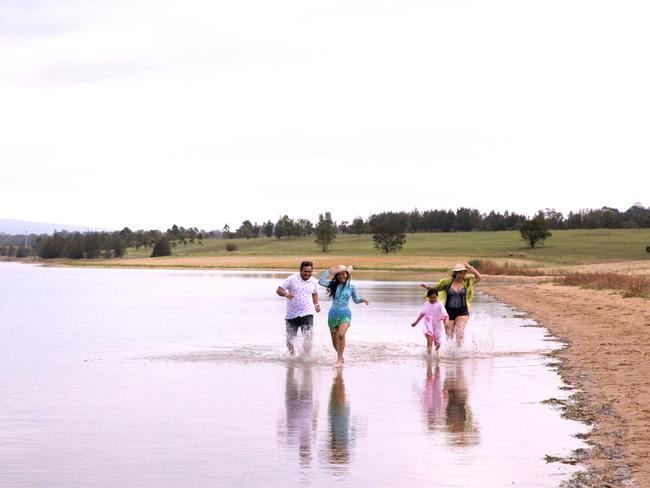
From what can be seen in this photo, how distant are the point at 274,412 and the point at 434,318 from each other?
6642mm

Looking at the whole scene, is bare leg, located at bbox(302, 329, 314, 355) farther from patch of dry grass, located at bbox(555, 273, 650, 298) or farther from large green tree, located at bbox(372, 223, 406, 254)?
large green tree, located at bbox(372, 223, 406, 254)

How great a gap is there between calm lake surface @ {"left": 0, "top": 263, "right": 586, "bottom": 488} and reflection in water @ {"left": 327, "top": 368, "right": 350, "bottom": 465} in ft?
0.09

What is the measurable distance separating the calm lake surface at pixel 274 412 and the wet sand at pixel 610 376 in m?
0.35

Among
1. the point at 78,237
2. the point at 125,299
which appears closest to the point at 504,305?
the point at 125,299

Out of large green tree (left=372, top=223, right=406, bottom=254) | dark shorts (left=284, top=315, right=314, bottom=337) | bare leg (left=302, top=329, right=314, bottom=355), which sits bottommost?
bare leg (left=302, top=329, right=314, bottom=355)

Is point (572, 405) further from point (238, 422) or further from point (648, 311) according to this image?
point (648, 311)

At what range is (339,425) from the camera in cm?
1088

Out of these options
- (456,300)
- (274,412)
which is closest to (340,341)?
(456,300)

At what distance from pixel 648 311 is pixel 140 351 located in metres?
13.4

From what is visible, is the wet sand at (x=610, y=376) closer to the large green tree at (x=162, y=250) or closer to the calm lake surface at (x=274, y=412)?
the calm lake surface at (x=274, y=412)

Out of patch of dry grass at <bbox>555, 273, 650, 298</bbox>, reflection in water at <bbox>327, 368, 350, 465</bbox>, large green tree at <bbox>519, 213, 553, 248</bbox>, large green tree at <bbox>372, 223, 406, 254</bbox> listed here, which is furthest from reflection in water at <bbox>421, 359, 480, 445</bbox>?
large green tree at <bbox>372, 223, 406, 254</bbox>

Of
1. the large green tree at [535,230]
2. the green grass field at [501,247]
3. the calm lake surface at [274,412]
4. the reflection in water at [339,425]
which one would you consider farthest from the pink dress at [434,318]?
the large green tree at [535,230]

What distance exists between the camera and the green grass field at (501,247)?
108650 millimetres

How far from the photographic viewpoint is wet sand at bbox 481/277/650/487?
881 centimetres
